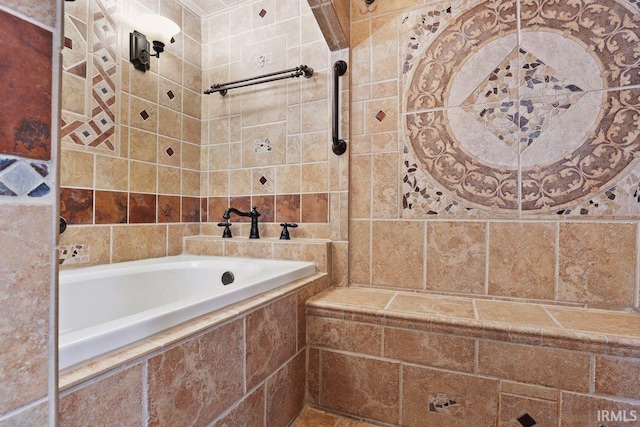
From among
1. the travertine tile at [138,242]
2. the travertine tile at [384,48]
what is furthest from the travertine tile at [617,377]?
the travertine tile at [138,242]

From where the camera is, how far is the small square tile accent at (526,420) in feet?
3.07

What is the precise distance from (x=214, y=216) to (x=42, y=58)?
67.6 inches

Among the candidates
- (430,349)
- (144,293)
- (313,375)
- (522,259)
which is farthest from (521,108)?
(144,293)

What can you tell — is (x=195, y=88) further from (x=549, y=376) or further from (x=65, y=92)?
(x=549, y=376)

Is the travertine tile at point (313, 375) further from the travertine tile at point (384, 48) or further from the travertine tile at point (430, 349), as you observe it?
the travertine tile at point (384, 48)

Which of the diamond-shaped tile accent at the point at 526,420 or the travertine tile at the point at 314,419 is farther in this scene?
the travertine tile at the point at 314,419

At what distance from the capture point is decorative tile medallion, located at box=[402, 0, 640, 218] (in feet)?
3.74

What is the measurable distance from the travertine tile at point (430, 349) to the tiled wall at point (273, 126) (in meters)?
0.51

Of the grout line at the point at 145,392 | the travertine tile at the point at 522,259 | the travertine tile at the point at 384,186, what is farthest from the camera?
the travertine tile at the point at 384,186

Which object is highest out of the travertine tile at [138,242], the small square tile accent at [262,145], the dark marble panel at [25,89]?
the small square tile accent at [262,145]

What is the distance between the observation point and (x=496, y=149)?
1.28 meters

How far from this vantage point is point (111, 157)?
1512 millimetres

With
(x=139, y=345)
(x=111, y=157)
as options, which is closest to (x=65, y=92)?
(x=111, y=157)

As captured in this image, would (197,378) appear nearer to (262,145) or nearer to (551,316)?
(551,316)
